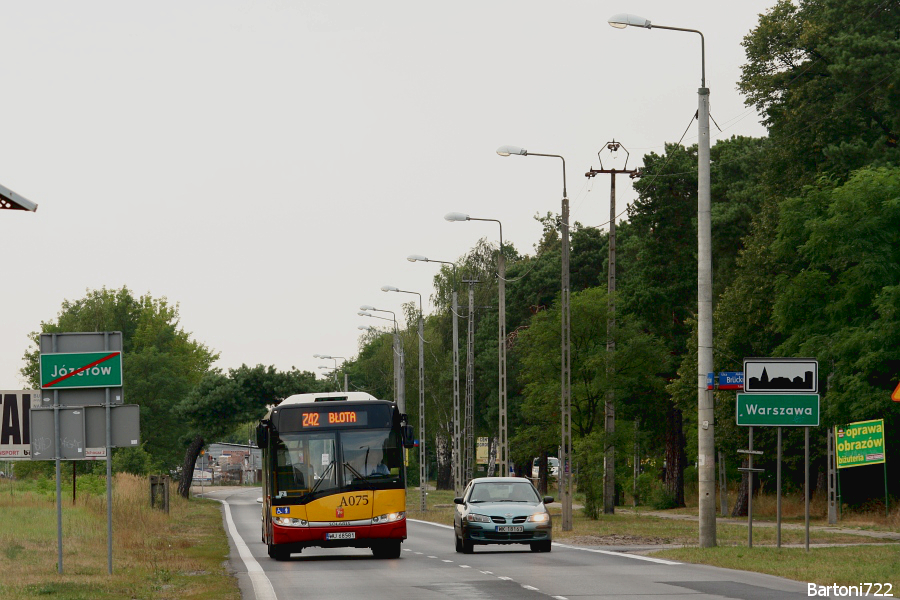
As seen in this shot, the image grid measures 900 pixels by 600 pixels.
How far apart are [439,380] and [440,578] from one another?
247 ft

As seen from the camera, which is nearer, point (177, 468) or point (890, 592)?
point (890, 592)

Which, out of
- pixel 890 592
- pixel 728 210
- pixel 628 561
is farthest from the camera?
pixel 728 210

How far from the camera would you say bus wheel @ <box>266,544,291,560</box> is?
25781 millimetres

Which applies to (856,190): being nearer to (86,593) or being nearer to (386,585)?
(386,585)

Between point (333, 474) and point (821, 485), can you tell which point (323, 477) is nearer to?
point (333, 474)

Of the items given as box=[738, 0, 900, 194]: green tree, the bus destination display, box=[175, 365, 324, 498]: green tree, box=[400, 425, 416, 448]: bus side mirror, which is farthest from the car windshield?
box=[175, 365, 324, 498]: green tree

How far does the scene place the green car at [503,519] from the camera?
88.4 ft

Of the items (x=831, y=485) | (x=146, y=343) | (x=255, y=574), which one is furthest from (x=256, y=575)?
(x=146, y=343)

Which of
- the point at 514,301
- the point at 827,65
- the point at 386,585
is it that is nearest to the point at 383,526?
the point at 386,585

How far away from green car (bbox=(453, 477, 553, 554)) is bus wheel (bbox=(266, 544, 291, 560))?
146 inches

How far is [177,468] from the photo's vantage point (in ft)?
352

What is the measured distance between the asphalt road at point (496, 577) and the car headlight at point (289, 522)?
706 mm

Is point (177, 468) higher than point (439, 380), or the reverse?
point (439, 380)

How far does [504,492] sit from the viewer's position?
93.1 feet
